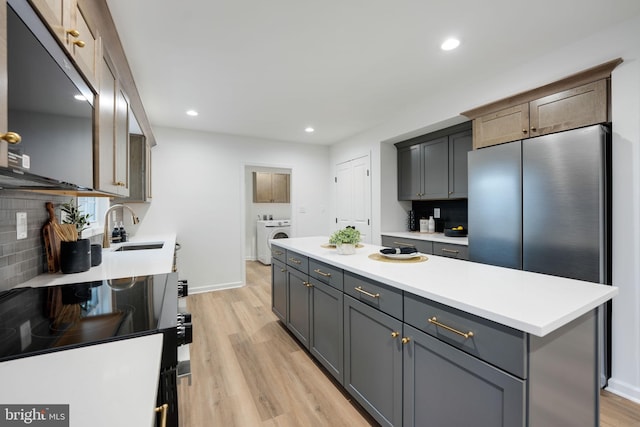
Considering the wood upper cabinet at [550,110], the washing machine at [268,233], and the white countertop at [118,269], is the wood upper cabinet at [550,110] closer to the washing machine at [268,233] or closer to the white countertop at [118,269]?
the white countertop at [118,269]

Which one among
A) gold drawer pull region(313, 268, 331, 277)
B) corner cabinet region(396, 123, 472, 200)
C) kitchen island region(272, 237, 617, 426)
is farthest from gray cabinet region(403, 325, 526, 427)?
corner cabinet region(396, 123, 472, 200)

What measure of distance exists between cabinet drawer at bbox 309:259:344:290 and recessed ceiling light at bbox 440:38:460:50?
186 centimetres

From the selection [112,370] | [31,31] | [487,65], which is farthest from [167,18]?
[487,65]

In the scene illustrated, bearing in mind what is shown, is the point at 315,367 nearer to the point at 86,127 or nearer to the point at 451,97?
the point at 86,127

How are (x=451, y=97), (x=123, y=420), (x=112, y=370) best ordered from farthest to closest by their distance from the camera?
(x=451, y=97), (x=112, y=370), (x=123, y=420)

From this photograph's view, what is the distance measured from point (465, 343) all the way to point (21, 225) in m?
2.04

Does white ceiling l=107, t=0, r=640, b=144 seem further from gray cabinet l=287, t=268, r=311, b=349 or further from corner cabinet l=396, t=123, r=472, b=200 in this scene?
gray cabinet l=287, t=268, r=311, b=349

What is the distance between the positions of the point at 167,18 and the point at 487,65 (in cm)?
254

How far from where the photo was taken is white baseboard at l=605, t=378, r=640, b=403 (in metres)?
1.79

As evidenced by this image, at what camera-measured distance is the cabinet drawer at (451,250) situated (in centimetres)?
285

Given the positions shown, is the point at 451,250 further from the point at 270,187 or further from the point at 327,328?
the point at 270,187

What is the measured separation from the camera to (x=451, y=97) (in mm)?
2924

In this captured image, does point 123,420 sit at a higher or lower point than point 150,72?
lower

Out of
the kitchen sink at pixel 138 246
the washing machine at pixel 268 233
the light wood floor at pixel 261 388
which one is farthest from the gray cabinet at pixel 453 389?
the washing machine at pixel 268 233
